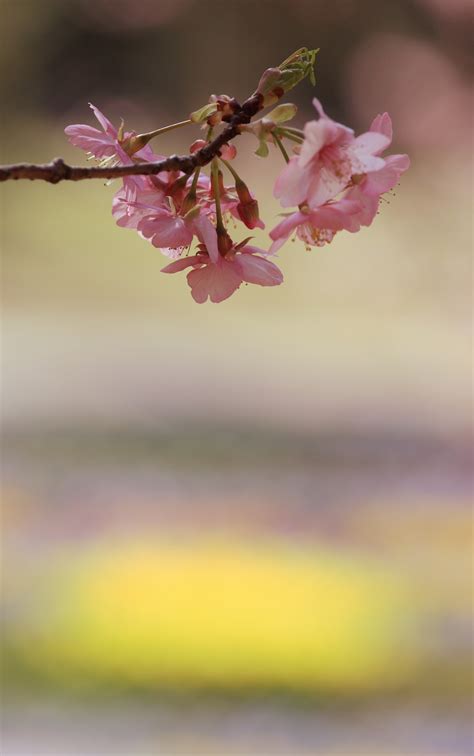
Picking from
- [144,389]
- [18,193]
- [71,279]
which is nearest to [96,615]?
[18,193]

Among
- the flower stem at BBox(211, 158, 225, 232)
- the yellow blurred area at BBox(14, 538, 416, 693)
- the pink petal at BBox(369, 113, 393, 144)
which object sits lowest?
the flower stem at BBox(211, 158, 225, 232)

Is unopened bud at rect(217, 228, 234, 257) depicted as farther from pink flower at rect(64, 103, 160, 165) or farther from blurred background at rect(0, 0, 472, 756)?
blurred background at rect(0, 0, 472, 756)

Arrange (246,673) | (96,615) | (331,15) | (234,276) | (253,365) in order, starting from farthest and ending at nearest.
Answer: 1. (253,365)
2. (96,615)
3. (246,673)
4. (331,15)
5. (234,276)

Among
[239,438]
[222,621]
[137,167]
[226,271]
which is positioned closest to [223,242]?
[226,271]

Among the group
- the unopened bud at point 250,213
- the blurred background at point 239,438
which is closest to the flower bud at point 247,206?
the unopened bud at point 250,213

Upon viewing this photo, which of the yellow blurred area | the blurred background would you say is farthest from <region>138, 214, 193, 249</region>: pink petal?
the yellow blurred area

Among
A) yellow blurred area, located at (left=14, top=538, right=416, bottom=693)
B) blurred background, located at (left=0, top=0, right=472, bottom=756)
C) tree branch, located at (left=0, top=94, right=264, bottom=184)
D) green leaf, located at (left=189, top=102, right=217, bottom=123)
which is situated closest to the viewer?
tree branch, located at (left=0, top=94, right=264, bottom=184)

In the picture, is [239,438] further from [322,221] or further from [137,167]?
[137,167]

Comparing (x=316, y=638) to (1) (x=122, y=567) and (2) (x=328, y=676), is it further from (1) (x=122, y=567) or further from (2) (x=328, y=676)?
(1) (x=122, y=567)
